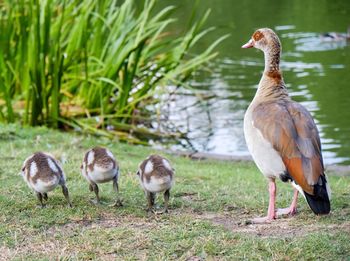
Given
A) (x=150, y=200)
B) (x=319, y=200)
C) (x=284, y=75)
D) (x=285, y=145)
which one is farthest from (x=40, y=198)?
(x=284, y=75)

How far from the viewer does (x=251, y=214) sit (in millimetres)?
7055

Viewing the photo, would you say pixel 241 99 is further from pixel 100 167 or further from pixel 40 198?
pixel 40 198

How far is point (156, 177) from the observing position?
22.2 feet

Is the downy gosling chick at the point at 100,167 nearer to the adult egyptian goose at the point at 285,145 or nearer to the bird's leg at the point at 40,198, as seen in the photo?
the bird's leg at the point at 40,198

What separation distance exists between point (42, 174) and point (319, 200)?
2.53 m

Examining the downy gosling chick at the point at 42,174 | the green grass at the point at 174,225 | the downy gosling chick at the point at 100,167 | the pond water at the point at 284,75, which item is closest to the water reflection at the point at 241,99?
the pond water at the point at 284,75

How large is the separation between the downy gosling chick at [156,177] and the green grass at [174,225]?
7.8 inches

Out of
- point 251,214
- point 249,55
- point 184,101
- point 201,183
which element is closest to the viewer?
point 251,214

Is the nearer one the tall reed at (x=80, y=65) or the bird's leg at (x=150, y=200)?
the bird's leg at (x=150, y=200)

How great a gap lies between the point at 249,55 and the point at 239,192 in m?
11.8

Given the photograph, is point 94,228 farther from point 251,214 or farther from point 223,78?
point 223,78

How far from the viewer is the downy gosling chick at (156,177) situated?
6.78 m

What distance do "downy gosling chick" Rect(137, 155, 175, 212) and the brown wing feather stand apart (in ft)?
3.06

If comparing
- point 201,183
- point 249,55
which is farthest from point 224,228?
point 249,55
